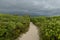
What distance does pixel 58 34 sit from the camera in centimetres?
1264

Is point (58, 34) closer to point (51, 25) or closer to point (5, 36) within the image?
point (51, 25)

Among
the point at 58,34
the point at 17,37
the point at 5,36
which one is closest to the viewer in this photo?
the point at 58,34

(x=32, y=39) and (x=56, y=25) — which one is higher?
(x=56, y=25)

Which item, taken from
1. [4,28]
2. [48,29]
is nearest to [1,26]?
[4,28]

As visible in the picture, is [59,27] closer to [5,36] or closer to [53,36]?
[53,36]

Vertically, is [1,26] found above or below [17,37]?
above

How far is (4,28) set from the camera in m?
13.8

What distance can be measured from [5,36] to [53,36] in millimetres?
3540

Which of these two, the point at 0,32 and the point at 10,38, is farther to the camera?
the point at 10,38

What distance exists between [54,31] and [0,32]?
3.87m

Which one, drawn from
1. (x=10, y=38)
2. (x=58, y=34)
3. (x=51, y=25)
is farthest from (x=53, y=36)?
(x=10, y=38)

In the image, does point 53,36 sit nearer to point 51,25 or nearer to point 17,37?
point 51,25

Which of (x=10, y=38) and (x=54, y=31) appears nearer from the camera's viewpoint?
(x=54, y=31)

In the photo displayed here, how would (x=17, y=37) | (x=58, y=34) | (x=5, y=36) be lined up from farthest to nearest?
(x=17, y=37)
(x=5, y=36)
(x=58, y=34)
